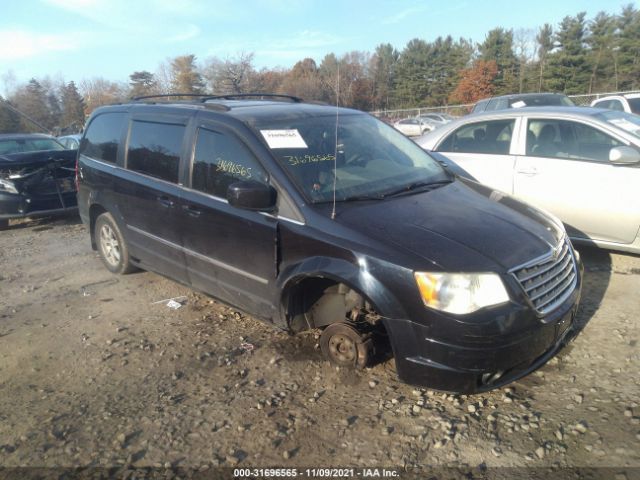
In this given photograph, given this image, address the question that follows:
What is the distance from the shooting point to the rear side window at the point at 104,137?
4.73 metres

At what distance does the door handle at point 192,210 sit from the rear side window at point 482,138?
3.50 metres

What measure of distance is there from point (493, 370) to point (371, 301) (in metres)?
0.76

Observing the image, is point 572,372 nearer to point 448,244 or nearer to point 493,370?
point 493,370

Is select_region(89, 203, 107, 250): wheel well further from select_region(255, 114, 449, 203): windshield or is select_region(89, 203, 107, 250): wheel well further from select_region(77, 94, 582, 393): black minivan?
select_region(255, 114, 449, 203): windshield

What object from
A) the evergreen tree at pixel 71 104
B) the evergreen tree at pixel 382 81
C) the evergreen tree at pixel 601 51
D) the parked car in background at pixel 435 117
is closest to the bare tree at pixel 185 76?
the evergreen tree at pixel 382 81

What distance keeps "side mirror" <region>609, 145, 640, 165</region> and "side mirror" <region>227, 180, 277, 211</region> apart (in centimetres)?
338

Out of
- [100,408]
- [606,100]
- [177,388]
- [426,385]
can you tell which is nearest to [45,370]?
[100,408]

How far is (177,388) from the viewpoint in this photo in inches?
123

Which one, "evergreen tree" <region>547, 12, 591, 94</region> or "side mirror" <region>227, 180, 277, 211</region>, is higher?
"evergreen tree" <region>547, 12, 591, 94</region>

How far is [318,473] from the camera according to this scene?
2.35 meters

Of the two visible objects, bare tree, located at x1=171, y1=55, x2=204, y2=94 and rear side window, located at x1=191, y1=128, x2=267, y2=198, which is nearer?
rear side window, located at x1=191, y1=128, x2=267, y2=198

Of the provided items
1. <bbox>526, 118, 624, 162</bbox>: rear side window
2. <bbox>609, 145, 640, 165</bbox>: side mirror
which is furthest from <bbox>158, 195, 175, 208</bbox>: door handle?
<bbox>609, 145, 640, 165</bbox>: side mirror

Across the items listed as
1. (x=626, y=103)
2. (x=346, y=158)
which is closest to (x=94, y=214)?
(x=346, y=158)

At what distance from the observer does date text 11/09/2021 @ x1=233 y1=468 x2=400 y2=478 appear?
233cm
